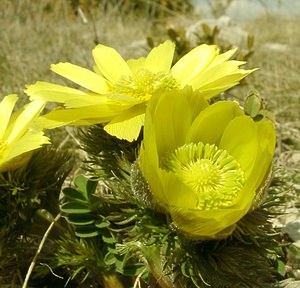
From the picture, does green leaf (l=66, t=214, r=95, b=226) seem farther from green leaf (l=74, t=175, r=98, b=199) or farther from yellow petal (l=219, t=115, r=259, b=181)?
yellow petal (l=219, t=115, r=259, b=181)

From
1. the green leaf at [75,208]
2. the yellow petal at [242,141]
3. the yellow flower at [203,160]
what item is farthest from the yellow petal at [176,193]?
the green leaf at [75,208]

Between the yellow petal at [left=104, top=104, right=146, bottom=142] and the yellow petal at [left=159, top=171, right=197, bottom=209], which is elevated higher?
the yellow petal at [left=104, top=104, right=146, bottom=142]

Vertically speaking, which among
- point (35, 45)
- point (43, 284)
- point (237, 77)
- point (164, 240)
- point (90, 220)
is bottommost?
point (35, 45)

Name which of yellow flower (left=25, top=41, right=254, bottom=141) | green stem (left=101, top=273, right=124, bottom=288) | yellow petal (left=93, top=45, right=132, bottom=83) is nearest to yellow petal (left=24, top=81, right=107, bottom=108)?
yellow flower (left=25, top=41, right=254, bottom=141)

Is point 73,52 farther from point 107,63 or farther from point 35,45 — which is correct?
point 107,63

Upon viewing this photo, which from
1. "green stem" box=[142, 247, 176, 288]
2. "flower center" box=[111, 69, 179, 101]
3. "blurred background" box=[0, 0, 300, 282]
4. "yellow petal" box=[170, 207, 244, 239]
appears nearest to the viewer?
"yellow petal" box=[170, 207, 244, 239]

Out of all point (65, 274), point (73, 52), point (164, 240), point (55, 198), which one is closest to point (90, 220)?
point (55, 198)
